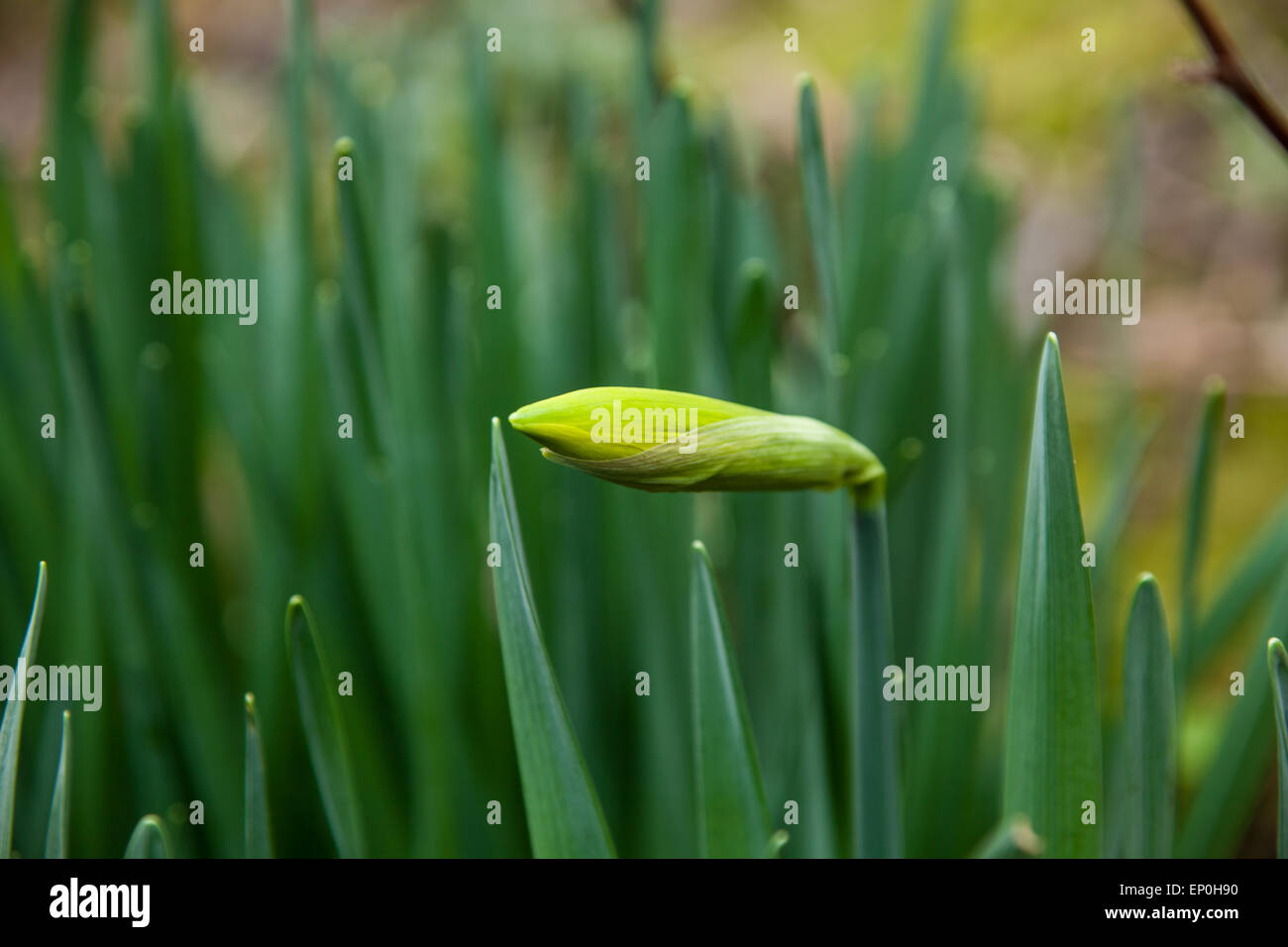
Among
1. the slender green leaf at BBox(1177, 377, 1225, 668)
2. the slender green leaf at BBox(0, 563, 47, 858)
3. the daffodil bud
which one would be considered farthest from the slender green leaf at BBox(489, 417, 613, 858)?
the slender green leaf at BBox(1177, 377, 1225, 668)

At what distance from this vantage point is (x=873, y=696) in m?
0.30

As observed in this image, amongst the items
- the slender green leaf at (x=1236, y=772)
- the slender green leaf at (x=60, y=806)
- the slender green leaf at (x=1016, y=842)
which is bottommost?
the slender green leaf at (x=1236, y=772)

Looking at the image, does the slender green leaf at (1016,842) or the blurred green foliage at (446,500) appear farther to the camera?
the blurred green foliage at (446,500)

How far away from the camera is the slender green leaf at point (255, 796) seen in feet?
0.97

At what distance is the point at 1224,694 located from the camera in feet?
2.81

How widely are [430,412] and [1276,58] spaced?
1.41m

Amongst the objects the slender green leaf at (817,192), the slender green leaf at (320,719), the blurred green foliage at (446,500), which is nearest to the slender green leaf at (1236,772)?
the blurred green foliage at (446,500)

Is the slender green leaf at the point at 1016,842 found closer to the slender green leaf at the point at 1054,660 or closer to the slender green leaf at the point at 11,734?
the slender green leaf at the point at 1054,660

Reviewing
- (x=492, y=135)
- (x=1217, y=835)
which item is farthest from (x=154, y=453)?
(x=1217, y=835)

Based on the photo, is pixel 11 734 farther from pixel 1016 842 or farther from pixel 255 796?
pixel 1016 842

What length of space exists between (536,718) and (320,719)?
0.24 feet

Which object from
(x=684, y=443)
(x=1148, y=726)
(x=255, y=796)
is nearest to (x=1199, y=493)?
(x=1148, y=726)

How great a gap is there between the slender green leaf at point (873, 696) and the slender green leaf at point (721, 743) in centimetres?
3

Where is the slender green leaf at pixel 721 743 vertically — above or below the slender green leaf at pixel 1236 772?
above
